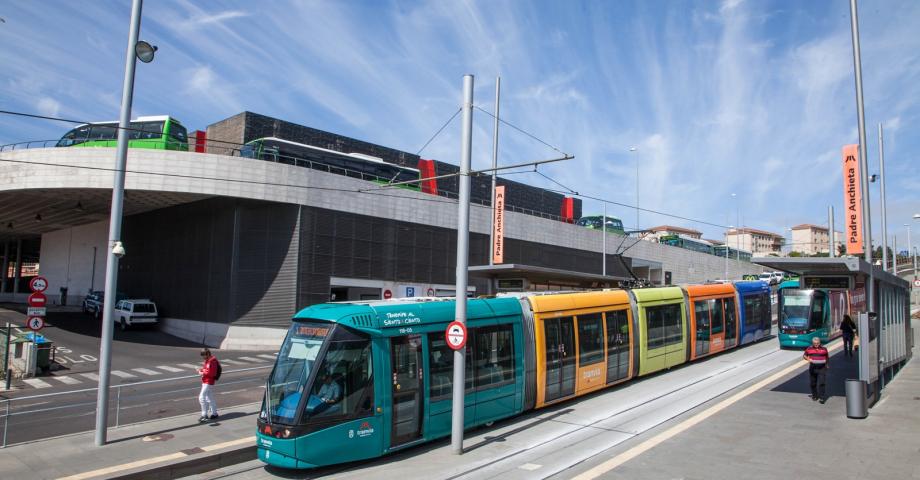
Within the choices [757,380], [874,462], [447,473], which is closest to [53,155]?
[447,473]

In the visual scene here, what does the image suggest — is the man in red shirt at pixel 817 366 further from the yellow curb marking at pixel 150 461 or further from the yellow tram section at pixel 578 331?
the yellow curb marking at pixel 150 461

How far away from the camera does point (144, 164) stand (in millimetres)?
28453

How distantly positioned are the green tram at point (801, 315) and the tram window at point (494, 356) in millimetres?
16976

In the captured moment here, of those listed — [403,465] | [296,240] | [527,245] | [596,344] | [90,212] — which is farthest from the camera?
[527,245]

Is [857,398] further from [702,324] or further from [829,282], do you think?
[702,324]

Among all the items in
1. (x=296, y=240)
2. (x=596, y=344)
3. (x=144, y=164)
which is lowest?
(x=596, y=344)

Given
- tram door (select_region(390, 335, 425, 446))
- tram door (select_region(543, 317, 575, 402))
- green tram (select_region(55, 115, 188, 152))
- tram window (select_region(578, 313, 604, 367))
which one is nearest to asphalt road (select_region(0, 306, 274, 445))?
tram door (select_region(390, 335, 425, 446))

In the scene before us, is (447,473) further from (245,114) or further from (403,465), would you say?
(245,114)

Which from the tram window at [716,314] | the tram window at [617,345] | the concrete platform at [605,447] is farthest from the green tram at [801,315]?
the tram window at [617,345]

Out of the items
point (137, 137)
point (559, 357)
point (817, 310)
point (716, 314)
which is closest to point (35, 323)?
point (137, 137)

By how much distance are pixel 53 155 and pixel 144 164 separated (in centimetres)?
420

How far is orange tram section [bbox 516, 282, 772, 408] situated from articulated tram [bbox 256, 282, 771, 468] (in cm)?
4

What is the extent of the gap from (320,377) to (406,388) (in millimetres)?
1661

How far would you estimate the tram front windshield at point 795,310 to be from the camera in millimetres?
23922
